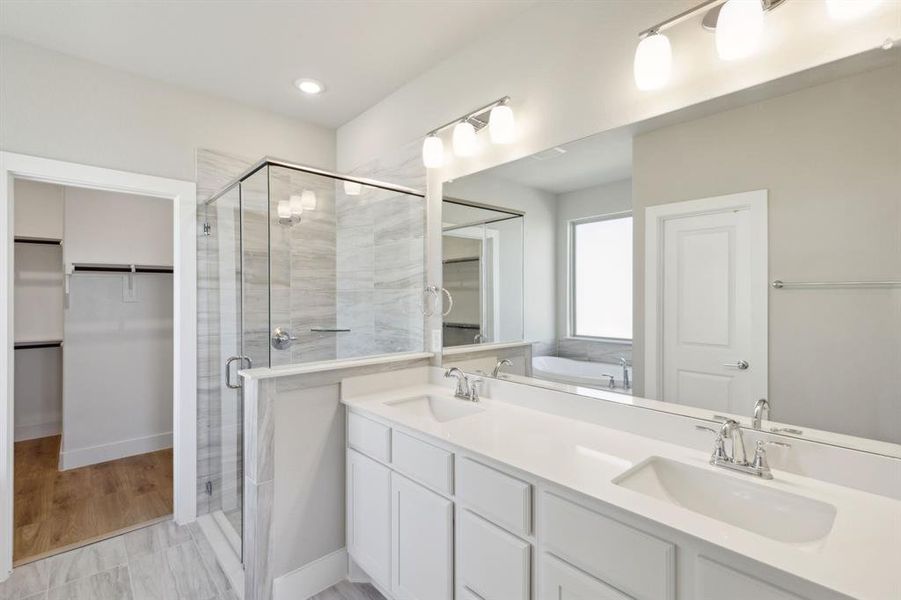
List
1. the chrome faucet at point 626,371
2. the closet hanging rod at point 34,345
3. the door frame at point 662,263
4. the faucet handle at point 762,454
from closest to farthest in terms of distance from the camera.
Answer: the faucet handle at point 762,454 < the door frame at point 662,263 < the chrome faucet at point 626,371 < the closet hanging rod at point 34,345

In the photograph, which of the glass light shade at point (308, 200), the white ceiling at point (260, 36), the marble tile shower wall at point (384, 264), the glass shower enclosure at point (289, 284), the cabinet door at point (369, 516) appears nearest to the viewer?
the cabinet door at point (369, 516)

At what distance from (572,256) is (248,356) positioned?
5.63 feet

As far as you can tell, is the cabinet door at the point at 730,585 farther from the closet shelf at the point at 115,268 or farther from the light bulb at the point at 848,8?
the closet shelf at the point at 115,268

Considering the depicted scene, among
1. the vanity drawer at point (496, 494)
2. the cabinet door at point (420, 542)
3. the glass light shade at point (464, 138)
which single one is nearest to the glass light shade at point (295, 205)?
the glass light shade at point (464, 138)

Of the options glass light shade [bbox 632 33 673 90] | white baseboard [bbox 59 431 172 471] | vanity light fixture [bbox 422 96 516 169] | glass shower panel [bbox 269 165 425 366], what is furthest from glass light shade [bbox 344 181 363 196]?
white baseboard [bbox 59 431 172 471]

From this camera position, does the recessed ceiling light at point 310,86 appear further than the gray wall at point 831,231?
Yes

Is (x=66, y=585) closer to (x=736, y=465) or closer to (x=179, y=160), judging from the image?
(x=179, y=160)

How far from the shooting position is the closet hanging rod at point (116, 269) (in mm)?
3338

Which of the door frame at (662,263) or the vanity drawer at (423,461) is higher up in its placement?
the door frame at (662,263)

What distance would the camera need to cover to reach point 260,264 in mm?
2213

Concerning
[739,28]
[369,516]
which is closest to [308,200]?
[369,516]

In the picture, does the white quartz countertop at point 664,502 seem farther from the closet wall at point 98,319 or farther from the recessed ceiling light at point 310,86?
the closet wall at point 98,319

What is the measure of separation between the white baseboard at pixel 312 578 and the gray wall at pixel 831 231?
1.92 m

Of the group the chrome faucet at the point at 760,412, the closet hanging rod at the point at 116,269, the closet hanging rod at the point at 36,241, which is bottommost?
the chrome faucet at the point at 760,412
